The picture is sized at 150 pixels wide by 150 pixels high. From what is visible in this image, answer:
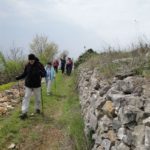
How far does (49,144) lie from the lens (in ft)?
37.1

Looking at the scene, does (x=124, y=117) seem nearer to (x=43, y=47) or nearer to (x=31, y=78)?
(x=31, y=78)

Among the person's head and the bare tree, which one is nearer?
the person's head

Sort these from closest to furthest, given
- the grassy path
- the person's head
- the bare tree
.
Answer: the grassy path, the person's head, the bare tree

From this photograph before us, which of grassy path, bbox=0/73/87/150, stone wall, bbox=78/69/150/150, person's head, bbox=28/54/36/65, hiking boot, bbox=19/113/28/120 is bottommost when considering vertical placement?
grassy path, bbox=0/73/87/150

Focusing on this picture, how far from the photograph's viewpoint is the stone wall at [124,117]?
6.24m

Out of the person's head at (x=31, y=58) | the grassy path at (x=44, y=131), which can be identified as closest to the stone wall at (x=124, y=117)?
the grassy path at (x=44, y=131)

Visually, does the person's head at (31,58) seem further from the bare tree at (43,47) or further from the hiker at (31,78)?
the bare tree at (43,47)

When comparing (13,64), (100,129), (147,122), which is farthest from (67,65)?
(147,122)

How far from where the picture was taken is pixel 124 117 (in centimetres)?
668

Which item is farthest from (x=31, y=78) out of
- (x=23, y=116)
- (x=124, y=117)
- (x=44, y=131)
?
(x=124, y=117)

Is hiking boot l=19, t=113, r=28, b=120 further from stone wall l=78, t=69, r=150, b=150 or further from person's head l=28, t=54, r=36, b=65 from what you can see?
stone wall l=78, t=69, r=150, b=150

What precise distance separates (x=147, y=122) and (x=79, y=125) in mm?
5782

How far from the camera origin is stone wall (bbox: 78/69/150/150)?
6.24 m

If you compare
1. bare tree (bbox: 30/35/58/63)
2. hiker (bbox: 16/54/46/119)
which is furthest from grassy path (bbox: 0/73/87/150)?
bare tree (bbox: 30/35/58/63)
